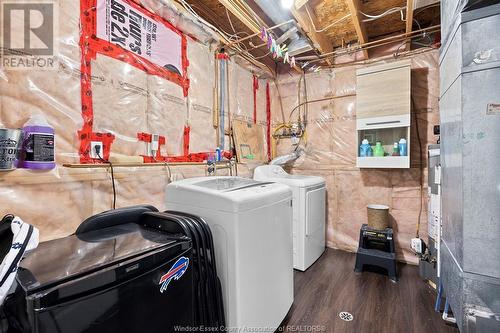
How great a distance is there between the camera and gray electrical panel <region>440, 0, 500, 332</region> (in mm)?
1206

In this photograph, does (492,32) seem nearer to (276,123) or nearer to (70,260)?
(70,260)

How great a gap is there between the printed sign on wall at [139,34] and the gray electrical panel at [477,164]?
6.42ft

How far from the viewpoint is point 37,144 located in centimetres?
121

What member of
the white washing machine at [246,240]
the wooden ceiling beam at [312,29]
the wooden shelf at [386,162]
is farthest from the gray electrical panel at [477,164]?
the wooden shelf at [386,162]

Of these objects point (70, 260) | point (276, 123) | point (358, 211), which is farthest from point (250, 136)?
point (70, 260)

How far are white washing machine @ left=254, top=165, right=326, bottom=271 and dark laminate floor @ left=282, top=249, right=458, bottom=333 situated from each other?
161 millimetres

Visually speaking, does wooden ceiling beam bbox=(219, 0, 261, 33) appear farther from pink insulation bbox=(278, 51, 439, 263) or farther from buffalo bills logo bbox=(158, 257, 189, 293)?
buffalo bills logo bbox=(158, 257, 189, 293)

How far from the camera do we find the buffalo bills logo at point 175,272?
33.8 inches

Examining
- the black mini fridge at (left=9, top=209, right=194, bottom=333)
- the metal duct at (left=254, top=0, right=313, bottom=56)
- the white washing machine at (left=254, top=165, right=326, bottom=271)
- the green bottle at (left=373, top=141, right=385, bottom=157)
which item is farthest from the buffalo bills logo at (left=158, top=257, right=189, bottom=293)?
the green bottle at (left=373, top=141, right=385, bottom=157)

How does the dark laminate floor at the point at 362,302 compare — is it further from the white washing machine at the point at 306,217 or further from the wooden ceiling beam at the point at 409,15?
the wooden ceiling beam at the point at 409,15

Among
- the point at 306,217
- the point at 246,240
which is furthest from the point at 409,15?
the point at 246,240

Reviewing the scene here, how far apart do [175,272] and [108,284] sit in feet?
0.84

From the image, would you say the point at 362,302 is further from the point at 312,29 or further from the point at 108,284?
the point at 312,29

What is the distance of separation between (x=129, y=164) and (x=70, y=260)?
1023mm
